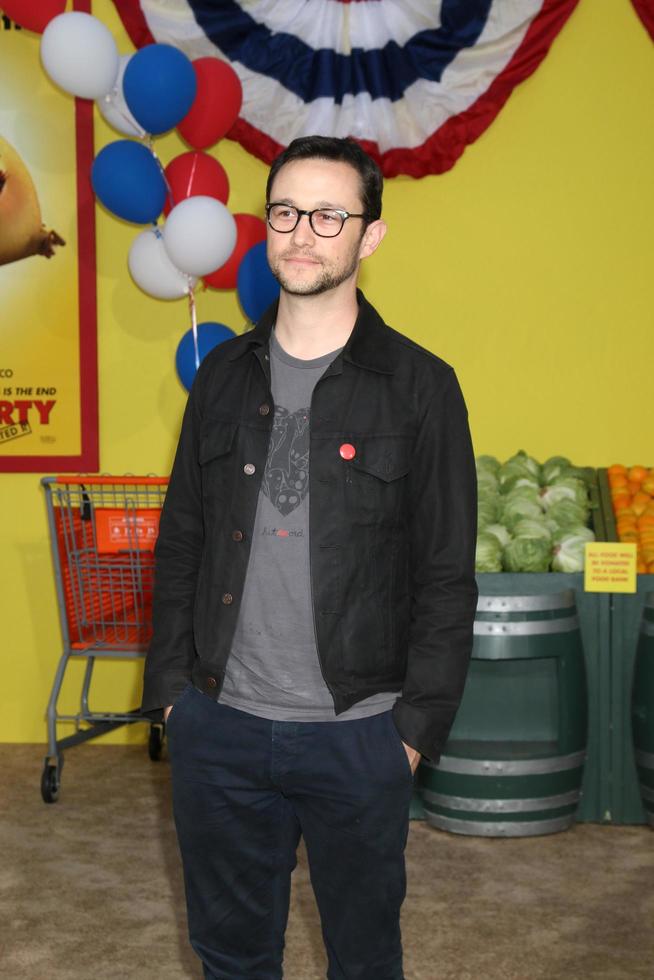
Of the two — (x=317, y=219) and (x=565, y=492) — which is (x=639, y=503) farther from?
(x=317, y=219)

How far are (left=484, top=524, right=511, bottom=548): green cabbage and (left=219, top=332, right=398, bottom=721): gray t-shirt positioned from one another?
6.91 ft

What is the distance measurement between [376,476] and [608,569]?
213 cm

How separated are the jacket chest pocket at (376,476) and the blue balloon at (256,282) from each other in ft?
7.28

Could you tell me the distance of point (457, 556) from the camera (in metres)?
1.93

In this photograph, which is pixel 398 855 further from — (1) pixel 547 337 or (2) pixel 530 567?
(1) pixel 547 337

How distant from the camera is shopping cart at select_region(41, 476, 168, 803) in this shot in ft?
13.4

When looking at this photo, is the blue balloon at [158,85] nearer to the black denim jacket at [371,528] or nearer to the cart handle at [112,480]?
the cart handle at [112,480]

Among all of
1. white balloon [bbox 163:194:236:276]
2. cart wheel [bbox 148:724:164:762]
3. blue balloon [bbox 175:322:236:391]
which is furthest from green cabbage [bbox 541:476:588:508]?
cart wheel [bbox 148:724:164:762]

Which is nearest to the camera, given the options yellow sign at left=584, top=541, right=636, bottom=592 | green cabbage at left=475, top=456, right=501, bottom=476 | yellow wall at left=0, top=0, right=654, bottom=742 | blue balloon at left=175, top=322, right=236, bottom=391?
yellow sign at left=584, top=541, right=636, bottom=592

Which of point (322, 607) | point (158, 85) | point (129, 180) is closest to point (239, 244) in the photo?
point (129, 180)

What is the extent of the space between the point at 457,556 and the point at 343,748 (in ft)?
1.16

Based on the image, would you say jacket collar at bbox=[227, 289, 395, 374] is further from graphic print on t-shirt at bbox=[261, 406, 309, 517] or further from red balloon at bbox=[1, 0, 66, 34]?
red balloon at bbox=[1, 0, 66, 34]

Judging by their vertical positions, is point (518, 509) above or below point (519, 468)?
below

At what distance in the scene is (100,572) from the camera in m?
4.20
